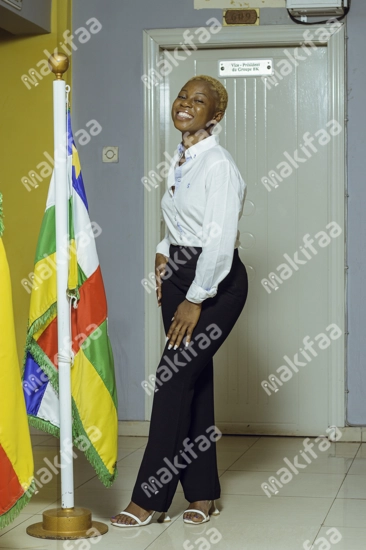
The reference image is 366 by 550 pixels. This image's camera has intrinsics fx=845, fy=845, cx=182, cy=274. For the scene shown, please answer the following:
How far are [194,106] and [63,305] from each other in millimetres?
805

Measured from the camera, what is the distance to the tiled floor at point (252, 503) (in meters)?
2.70

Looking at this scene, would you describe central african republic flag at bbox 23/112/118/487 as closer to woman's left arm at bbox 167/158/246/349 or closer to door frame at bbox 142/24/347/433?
woman's left arm at bbox 167/158/246/349

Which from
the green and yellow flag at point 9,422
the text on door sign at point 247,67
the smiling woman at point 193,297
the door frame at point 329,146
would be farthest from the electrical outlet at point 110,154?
the green and yellow flag at point 9,422

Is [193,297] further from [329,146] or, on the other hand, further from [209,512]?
[329,146]

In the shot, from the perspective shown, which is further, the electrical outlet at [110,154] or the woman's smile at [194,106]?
the electrical outlet at [110,154]

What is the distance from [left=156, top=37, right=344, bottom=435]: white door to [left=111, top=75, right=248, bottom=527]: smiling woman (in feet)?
5.22

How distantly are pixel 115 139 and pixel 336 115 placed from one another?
1.19 meters

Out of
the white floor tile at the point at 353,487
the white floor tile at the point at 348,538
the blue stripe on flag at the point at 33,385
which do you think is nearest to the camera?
the white floor tile at the point at 348,538

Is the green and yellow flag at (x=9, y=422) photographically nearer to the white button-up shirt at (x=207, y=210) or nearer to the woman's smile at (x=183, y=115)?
the white button-up shirt at (x=207, y=210)

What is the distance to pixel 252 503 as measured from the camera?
319 centimetres

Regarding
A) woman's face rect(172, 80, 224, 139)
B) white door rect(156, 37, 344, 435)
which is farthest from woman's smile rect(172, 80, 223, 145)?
white door rect(156, 37, 344, 435)

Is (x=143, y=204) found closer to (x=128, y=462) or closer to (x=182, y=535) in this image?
(x=128, y=462)

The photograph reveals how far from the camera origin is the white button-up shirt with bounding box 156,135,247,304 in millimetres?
2746

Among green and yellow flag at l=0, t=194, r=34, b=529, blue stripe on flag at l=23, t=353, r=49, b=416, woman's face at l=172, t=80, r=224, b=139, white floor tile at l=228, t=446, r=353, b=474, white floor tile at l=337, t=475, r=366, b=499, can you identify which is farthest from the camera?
white floor tile at l=228, t=446, r=353, b=474
